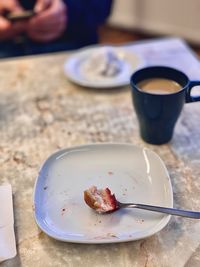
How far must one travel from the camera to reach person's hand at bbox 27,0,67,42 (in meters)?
1.40

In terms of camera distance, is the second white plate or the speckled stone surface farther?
the second white plate

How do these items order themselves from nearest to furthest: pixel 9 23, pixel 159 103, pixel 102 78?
pixel 159 103
pixel 102 78
pixel 9 23

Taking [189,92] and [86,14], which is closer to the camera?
[189,92]

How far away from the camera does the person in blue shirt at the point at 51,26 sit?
1.40 meters

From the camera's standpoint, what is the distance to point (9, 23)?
4.56ft

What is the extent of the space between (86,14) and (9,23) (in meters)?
0.35

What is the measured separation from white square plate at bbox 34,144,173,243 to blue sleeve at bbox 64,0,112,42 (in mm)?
927

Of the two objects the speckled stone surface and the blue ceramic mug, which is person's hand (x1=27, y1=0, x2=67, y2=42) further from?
the blue ceramic mug

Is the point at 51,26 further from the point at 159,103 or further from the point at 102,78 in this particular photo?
the point at 159,103

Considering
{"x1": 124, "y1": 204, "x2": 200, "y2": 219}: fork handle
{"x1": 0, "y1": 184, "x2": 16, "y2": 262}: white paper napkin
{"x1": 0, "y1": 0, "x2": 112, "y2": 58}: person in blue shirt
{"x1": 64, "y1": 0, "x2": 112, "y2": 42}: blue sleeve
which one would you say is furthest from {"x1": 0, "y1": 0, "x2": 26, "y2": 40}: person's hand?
{"x1": 124, "y1": 204, "x2": 200, "y2": 219}: fork handle

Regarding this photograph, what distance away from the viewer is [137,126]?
91 cm

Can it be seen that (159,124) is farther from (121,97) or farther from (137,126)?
(121,97)

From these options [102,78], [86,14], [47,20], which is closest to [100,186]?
[102,78]

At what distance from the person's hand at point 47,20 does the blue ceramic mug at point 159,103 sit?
653 millimetres
